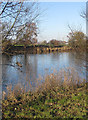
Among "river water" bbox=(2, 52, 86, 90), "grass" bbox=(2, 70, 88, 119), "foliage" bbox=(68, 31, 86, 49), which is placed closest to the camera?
"grass" bbox=(2, 70, 88, 119)

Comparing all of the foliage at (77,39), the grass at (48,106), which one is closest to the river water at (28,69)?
the foliage at (77,39)

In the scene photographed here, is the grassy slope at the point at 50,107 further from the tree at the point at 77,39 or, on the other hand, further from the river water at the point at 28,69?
the tree at the point at 77,39

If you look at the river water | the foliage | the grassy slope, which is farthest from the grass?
the foliage

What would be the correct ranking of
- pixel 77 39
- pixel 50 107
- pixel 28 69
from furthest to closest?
pixel 28 69, pixel 77 39, pixel 50 107

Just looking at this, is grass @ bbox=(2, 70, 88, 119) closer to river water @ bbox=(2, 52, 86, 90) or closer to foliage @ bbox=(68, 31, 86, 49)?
river water @ bbox=(2, 52, 86, 90)

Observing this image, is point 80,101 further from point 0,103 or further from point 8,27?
point 8,27

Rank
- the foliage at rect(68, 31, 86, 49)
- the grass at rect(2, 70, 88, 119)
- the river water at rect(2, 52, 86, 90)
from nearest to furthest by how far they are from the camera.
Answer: the grass at rect(2, 70, 88, 119)
the foliage at rect(68, 31, 86, 49)
the river water at rect(2, 52, 86, 90)

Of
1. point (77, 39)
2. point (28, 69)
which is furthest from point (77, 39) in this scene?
point (28, 69)

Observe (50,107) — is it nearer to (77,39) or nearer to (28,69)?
(77,39)

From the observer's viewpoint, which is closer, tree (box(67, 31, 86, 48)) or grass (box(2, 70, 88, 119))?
grass (box(2, 70, 88, 119))

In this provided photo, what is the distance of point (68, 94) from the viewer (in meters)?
5.06

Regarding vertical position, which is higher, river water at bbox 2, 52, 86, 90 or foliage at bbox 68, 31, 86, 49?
foliage at bbox 68, 31, 86, 49

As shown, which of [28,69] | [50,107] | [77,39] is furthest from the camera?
[28,69]

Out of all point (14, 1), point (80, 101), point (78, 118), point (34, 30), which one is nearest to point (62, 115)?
point (78, 118)
